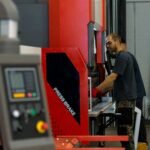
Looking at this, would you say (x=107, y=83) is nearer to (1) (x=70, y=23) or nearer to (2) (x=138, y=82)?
(2) (x=138, y=82)

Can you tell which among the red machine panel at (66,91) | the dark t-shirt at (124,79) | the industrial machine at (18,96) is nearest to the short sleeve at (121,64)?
the dark t-shirt at (124,79)

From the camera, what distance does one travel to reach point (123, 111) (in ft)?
17.6

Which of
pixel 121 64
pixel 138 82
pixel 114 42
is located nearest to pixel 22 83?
pixel 121 64

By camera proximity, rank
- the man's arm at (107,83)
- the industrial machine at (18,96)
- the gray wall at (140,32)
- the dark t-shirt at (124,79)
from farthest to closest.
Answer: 1. the gray wall at (140,32)
2. the dark t-shirt at (124,79)
3. the man's arm at (107,83)
4. the industrial machine at (18,96)

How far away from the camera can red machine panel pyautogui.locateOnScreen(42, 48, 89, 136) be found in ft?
13.2

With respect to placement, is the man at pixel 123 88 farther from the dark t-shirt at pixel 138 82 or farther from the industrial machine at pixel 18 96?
the industrial machine at pixel 18 96

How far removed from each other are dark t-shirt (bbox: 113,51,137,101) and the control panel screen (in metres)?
4.09

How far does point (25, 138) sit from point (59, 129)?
284 cm

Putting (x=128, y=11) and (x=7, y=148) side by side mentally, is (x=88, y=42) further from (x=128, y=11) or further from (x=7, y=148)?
(x=128, y=11)

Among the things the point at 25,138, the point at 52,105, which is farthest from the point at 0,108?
the point at 52,105

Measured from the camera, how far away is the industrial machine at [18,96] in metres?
1.25

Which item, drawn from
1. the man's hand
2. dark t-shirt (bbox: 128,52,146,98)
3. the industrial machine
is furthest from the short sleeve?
the industrial machine

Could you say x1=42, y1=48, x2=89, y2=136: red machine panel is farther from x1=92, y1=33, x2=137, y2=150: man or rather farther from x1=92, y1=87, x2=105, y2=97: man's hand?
x1=92, y1=33, x2=137, y2=150: man

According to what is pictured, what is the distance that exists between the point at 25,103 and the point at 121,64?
13.7ft
